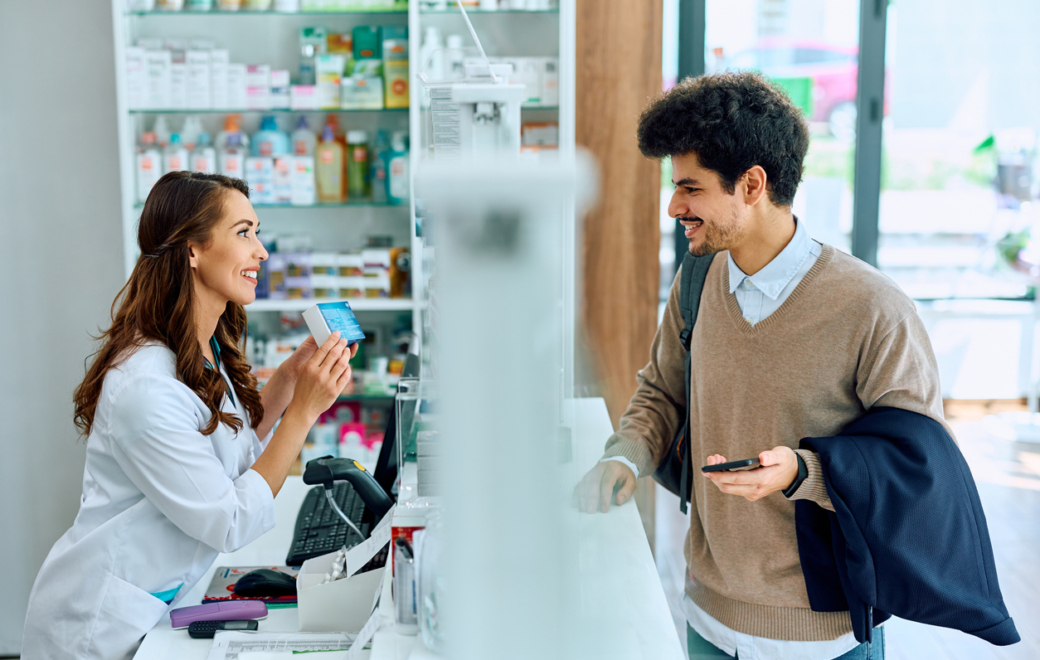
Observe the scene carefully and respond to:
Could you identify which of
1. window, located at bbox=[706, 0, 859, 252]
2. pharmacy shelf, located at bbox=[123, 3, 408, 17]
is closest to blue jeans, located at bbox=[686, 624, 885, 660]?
pharmacy shelf, located at bbox=[123, 3, 408, 17]

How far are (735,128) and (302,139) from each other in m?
2.04

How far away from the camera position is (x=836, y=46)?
4.45m

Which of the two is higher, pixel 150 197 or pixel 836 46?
pixel 836 46

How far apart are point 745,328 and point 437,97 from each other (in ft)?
2.09

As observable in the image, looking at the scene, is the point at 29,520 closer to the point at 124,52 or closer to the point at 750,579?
the point at 124,52

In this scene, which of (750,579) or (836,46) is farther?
(836,46)

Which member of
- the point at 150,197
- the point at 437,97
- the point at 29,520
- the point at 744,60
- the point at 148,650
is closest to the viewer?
the point at 437,97

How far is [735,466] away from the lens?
1.13 metres

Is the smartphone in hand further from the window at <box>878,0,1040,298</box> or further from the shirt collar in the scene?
the window at <box>878,0,1040,298</box>

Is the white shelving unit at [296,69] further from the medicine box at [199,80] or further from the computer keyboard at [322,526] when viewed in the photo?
the computer keyboard at [322,526]

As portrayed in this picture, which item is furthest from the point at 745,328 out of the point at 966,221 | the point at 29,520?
the point at 966,221

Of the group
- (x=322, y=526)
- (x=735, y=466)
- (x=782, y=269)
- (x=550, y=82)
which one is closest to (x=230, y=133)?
(x=550, y=82)

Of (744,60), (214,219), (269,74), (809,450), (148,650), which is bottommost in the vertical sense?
(148,650)

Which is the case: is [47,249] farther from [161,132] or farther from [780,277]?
[780,277]
